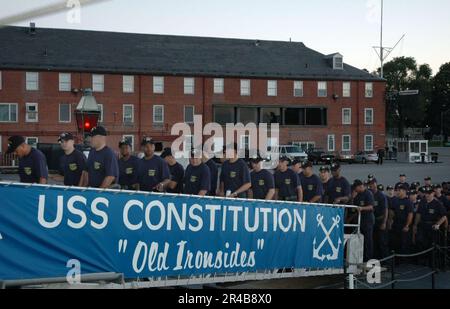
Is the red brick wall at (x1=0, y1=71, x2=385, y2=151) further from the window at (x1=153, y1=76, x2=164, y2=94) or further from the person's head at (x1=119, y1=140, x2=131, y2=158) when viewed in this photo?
the person's head at (x1=119, y1=140, x2=131, y2=158)

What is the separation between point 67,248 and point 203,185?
11.4 ft

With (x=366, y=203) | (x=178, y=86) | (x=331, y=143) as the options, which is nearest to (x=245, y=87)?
(x=178, y=86)

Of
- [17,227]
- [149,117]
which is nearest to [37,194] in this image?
[17,227]

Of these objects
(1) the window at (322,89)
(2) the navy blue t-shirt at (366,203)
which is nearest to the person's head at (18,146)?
(2) the navy blue t-shirt at (366,203)

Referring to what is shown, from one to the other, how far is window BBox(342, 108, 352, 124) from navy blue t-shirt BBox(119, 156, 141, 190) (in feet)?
160

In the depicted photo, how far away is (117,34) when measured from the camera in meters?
51.3

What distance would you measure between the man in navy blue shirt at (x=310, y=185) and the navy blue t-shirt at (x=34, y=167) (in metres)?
5.89

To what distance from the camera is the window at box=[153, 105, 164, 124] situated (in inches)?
1981

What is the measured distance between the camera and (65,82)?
47312 mm

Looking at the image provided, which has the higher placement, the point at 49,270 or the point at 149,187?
the point at 149,187

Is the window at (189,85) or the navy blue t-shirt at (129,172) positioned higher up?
the window at (189,85)

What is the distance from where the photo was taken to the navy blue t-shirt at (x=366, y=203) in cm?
1239

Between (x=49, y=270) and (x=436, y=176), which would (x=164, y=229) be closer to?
(x=49, y=270)

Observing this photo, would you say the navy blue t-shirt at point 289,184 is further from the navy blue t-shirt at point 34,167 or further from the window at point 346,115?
the window at point 346,115
